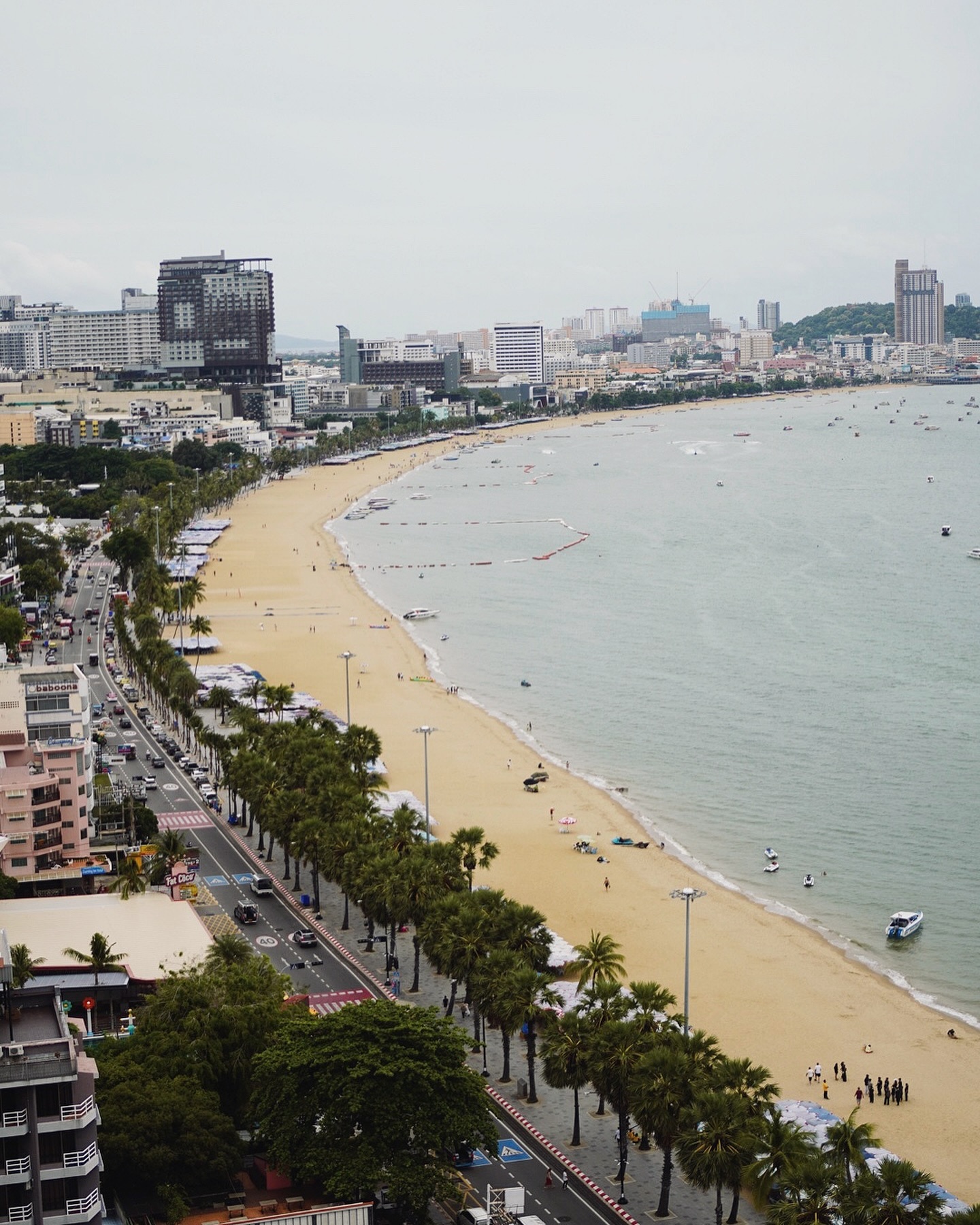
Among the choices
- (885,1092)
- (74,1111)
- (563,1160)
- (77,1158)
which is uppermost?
(74,1111)

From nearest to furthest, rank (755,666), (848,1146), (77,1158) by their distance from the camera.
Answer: (77,1158)
(848,1146)
(755,666)

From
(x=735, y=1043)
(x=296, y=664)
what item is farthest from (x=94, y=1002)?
(x=296, y=664)

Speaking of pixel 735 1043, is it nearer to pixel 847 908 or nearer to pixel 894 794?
pixel 847 908

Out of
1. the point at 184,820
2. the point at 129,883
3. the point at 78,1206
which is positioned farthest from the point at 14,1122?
the point at 184,820

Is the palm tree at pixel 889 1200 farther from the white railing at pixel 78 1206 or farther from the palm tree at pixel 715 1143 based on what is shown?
the white railing at pixel 78 1206

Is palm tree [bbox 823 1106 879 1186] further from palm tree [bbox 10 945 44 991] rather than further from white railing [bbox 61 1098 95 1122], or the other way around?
palm tree [bbox 10 945 44 991]

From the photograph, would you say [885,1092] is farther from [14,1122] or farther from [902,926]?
[14,1122]

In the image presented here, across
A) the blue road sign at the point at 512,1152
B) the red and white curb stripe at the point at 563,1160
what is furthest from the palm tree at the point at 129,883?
the blue road sign at the point at 512,1152
